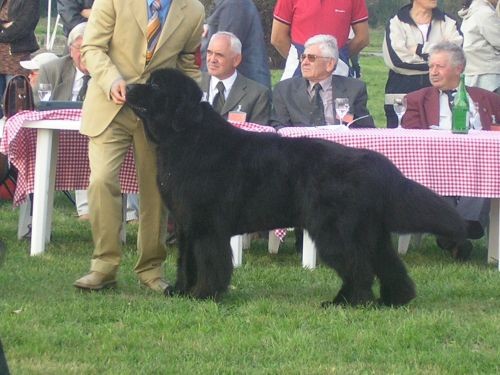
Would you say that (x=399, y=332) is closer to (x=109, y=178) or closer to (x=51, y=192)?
(x=109, y=178)

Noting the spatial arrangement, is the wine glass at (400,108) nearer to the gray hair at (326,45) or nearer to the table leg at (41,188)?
the gray hair at (326,45)

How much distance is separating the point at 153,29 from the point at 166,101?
0.56 meters

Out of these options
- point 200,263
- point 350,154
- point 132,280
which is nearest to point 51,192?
point 132,280

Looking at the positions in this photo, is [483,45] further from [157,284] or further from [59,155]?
[157,284]

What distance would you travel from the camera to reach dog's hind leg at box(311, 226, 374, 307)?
6414mm

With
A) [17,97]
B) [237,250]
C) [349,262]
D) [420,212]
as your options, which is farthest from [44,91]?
[420,212]

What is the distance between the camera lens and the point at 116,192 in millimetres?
6820

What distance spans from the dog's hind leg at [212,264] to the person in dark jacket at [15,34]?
19.4 ft

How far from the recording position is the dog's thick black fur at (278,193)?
6367 mm

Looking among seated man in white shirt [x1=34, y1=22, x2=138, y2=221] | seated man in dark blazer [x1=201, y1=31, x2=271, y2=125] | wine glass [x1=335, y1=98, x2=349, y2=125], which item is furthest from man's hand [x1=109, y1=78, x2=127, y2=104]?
seated man in white shirt [x1=34, y1=22, x2=138, y2=221]

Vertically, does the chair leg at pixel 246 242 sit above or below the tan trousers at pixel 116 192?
below

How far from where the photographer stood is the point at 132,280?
7453mm

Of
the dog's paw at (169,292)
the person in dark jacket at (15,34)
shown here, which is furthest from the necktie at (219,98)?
the person in dark jacket at (15,34)

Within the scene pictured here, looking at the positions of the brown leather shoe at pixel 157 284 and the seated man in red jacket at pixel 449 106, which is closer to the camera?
the brown leather shoe at pixel 157 284
